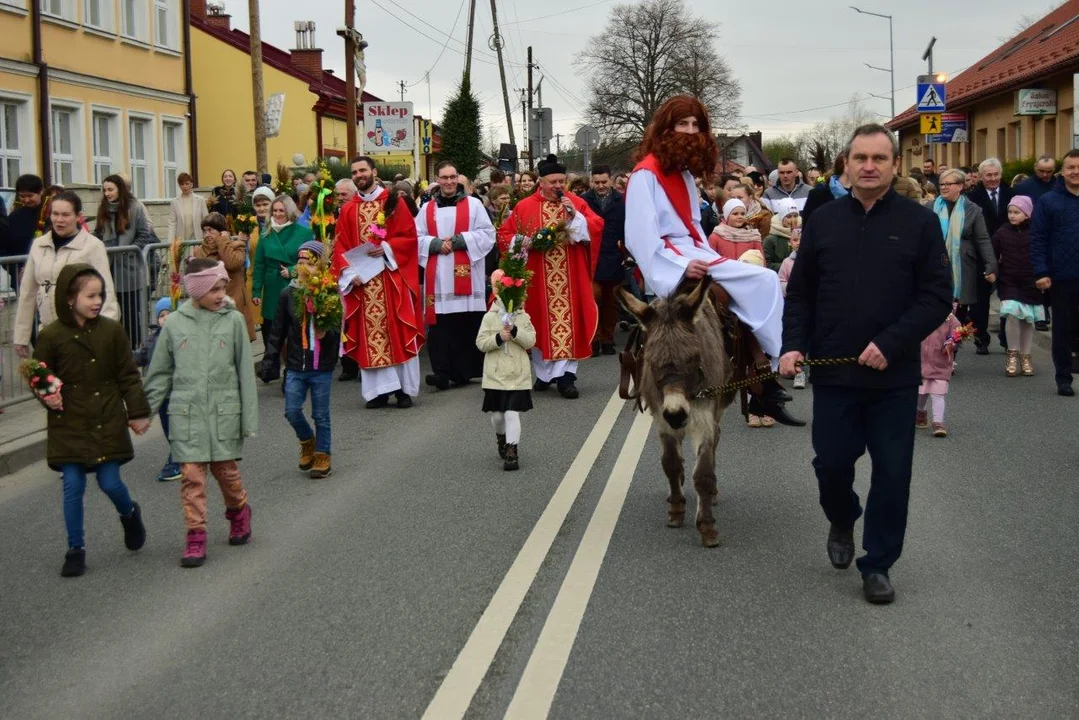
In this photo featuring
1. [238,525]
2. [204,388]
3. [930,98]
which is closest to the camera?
[204,388]

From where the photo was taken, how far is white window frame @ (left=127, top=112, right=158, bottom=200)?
103 feet

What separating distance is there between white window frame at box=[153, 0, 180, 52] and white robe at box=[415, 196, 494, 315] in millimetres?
20043

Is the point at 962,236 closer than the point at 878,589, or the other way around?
the point at 878,589

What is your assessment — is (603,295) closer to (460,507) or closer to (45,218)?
(45,218)

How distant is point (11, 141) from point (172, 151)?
8.32 metres

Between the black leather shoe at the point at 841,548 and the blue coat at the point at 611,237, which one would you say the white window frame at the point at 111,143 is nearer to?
the blue coat at the point at 611,237

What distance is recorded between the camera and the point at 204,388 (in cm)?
753

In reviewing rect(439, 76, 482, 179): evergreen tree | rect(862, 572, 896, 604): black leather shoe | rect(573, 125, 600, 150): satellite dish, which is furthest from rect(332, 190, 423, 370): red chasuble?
rect(439, 76, 482, 179): evergreen tree

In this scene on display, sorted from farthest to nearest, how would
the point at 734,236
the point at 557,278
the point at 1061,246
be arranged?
1. the point at 557,278
2. the point at 1061,246
3. the point at 734,236

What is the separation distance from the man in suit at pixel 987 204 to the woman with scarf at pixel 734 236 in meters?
5.42

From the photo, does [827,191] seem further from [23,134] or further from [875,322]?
[23,134]

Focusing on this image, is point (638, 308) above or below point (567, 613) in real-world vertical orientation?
above

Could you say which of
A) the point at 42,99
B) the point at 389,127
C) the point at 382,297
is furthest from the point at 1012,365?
the point at 42,99

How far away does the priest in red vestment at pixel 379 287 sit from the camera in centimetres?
1324
